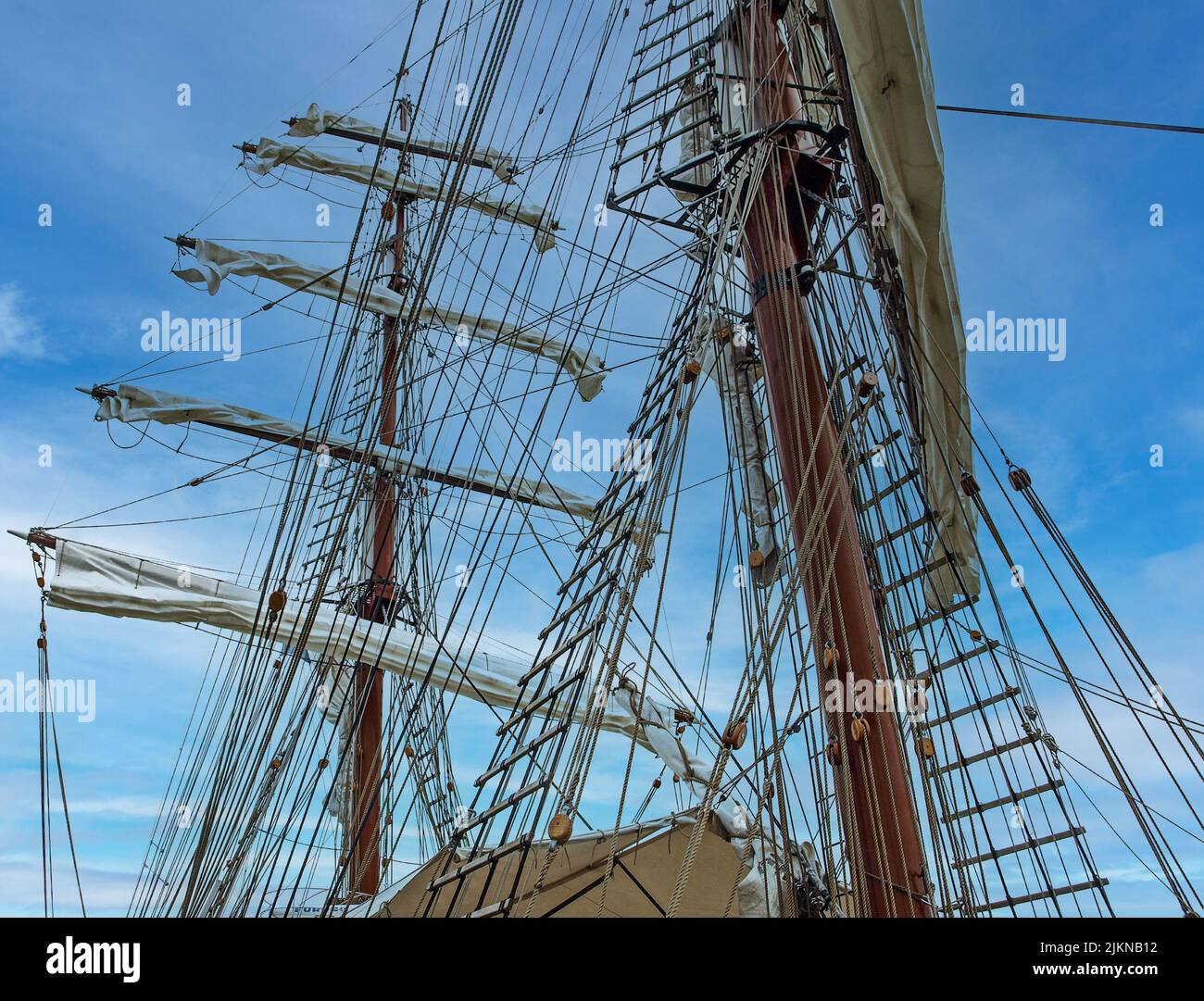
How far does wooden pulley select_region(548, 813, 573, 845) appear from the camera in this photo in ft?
10.6

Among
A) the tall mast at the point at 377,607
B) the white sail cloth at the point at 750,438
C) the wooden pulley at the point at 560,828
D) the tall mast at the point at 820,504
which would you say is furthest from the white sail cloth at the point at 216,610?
the wooden pulley at the point at 560,828

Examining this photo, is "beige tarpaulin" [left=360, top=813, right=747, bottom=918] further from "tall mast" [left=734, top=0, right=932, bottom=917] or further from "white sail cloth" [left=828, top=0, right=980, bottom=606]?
"white sail cloth" [left=828, top=0, right=980, bottom=606]

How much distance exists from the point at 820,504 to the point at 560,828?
1.77 meters

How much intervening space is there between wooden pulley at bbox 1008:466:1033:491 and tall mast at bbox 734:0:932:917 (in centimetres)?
82

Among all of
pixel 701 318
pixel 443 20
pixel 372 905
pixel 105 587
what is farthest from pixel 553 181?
pixel 105 587

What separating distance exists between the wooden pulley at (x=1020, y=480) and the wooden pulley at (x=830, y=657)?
4.12 feet

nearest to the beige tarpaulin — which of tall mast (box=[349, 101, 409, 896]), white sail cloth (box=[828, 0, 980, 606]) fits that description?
white sail cloth (box=[828, 0, 980, 606])

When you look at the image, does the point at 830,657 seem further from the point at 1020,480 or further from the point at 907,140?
the point at 907,140

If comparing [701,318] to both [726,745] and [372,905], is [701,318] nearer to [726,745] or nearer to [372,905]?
[726,745]

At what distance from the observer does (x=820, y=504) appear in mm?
4004

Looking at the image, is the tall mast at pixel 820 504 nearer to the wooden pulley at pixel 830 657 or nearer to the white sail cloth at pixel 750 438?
the wooden pulley at pixel 830 657

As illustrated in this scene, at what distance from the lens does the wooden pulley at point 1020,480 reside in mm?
4555

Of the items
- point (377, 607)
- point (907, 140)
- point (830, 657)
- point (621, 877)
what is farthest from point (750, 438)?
point (377, 607)
